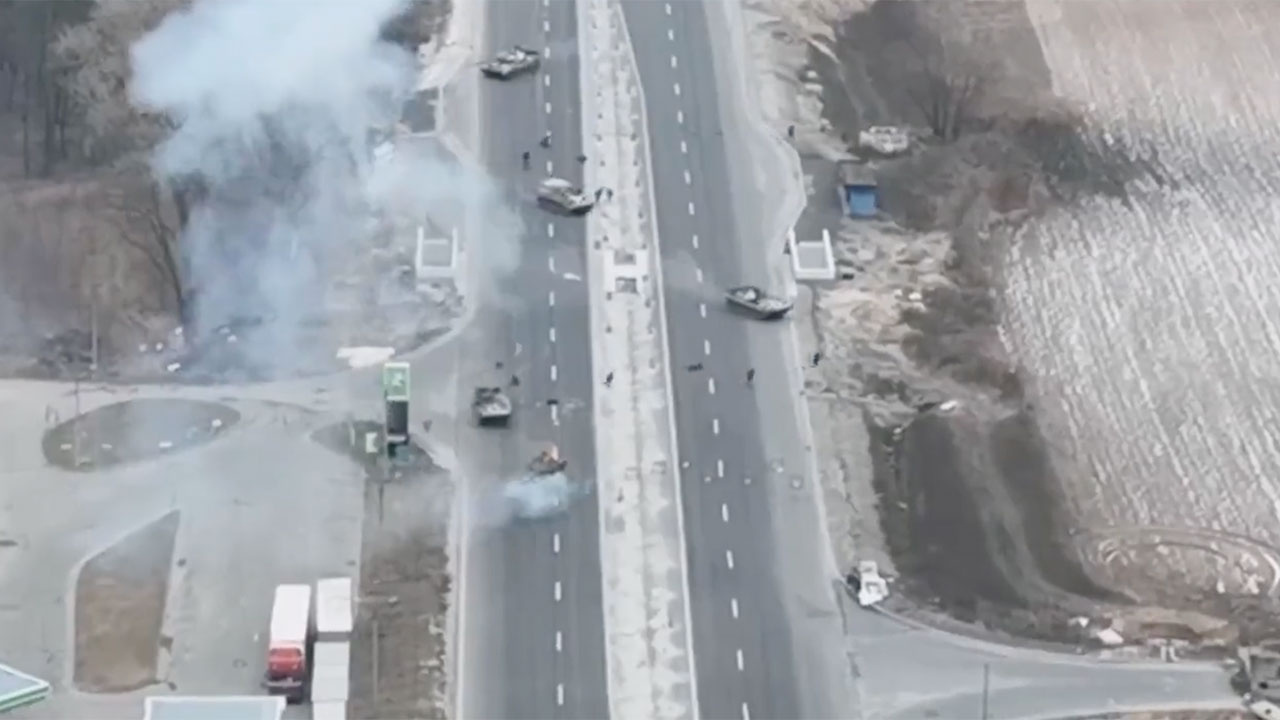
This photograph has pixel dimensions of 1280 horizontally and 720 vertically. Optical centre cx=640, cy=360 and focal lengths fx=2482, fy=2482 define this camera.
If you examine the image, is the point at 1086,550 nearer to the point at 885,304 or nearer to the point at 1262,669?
the point at 1262,669

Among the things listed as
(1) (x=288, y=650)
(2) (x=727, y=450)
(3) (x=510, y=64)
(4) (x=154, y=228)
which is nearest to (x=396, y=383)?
(2) (x=727, y=450)

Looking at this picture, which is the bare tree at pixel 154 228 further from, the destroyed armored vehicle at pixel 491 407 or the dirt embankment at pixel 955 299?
the dirt embankment at pixel 955 299

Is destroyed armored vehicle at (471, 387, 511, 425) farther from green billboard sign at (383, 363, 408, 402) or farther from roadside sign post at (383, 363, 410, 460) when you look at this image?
green billboard sign at (383, 363, 408, 402)

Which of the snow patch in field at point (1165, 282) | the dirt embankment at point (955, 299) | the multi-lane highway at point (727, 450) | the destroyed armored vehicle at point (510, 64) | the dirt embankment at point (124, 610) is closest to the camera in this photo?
the dirt embankment at point (124, 610)

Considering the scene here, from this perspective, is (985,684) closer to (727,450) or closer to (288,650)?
(727,450)

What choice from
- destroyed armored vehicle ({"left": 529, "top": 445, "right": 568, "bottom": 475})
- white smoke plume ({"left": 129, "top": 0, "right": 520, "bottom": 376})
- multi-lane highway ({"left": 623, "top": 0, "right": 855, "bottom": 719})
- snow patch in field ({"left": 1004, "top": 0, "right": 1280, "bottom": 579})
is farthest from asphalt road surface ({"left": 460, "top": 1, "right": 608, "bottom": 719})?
snow patch in field ({"left": 1004, "top": 0, "right": 1280, "bottom": 579})

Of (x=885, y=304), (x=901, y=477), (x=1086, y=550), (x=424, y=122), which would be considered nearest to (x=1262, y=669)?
Result: (x=1086, y=550)

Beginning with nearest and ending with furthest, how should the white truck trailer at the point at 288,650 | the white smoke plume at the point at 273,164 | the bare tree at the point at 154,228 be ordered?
the white truck trailer at the point at 288,650
the bare tree at the point at 154,228
the white smoke plume at the point at 273,164

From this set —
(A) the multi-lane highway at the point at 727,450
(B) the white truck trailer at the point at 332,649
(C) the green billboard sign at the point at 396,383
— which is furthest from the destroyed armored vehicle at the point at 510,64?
(B) the white truck trailer at the point at 332,649
